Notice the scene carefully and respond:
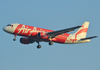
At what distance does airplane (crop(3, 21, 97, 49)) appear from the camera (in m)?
62.7

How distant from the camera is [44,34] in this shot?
214 ft

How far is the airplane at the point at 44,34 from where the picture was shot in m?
62.7

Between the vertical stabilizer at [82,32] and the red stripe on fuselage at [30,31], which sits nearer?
the red stripe on fuselage at [30,31]

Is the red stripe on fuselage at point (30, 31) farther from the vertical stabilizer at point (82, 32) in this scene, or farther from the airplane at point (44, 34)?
the vertical stabilizer at point (82, 32)

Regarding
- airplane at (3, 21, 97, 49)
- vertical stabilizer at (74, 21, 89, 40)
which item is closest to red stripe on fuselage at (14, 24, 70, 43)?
airplane at (3, 21, 97, 49)

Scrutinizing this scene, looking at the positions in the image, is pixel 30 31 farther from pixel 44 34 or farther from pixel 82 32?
pixel 82 32

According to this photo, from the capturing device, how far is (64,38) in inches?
2753

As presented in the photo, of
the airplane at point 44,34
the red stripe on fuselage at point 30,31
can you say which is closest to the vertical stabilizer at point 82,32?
the airplane at point 44,34

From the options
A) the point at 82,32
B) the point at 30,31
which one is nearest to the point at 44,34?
the point at 30,31

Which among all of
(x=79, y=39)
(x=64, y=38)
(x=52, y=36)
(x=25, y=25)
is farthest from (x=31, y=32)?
(x=79, y=39)

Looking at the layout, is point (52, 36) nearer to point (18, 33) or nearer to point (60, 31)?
point (60, 31)

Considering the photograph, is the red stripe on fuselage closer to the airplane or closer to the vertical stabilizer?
the airplane

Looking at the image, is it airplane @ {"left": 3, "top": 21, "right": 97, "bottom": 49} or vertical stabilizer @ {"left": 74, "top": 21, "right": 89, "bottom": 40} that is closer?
airplane @ {"left": 3, "top": 21, "right": 97, "bottom": 49}

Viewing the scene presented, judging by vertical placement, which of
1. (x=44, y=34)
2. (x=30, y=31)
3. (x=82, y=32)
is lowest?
(x=44, y=34)
